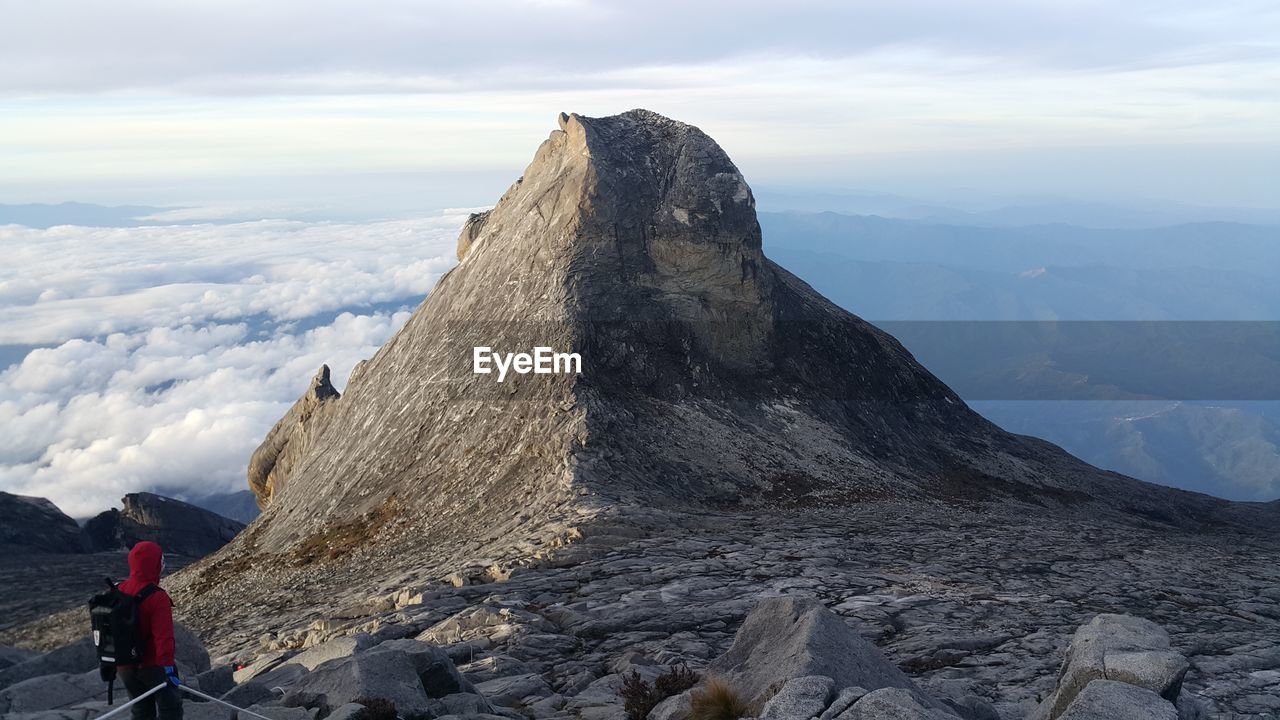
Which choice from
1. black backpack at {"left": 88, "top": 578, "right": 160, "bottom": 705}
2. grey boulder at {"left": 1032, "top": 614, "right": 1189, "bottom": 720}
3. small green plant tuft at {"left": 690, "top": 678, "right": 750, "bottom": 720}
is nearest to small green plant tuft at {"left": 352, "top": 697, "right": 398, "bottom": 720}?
black backpack at {"left": 88, "top": 578, "right": 160, "bottom": 705}

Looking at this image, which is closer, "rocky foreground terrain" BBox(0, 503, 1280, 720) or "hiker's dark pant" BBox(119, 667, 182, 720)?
"hiker's dark pant" BBox(119, 667, 182, 720)

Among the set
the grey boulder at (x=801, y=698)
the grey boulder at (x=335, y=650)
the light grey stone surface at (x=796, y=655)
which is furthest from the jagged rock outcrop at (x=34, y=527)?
the grey boulder at (x=801, y=698)

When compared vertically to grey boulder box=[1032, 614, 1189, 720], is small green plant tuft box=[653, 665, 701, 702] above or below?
below
